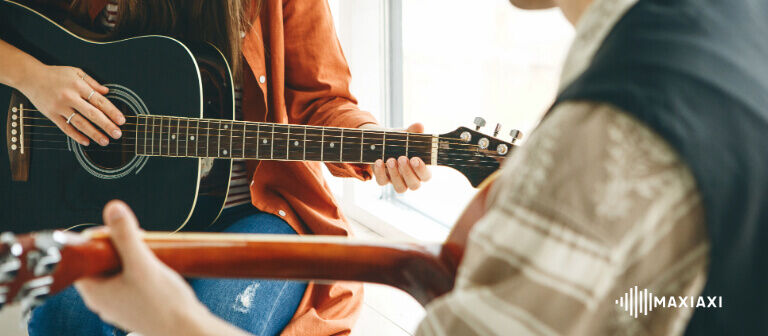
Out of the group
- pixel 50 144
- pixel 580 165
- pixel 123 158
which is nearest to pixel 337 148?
→ pixel 123 158

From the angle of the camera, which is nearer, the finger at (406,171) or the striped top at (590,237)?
the striped top at (590,237)

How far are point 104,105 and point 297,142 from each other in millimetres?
410

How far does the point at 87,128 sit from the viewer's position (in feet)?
3.85

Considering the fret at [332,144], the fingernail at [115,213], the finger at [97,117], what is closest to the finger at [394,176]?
the fret at [332,144]

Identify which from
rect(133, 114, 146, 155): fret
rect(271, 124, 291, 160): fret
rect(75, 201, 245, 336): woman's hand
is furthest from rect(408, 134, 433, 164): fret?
rect(75, 201, 245, 336): woman's hand

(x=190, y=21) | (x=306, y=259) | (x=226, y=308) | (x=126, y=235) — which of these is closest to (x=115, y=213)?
(x=126, y=235)

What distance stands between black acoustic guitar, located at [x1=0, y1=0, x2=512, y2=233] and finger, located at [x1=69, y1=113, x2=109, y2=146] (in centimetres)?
3

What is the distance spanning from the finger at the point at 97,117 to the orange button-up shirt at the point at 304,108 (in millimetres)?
219

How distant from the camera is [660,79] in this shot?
397 mm

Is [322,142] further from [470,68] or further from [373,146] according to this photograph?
[470,68]

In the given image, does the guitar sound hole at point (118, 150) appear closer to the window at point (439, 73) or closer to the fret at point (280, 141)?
the fret at point (280, 141)

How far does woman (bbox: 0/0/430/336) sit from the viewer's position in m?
1.15

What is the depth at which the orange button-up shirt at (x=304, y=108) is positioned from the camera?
127cm

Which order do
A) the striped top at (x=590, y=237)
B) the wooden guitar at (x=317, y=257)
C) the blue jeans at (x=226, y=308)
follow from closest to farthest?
the striped top at (x=590, y=237) < the wooden guitar at (x=317, y=257) < the blue jeans at (x=226, y=308)
